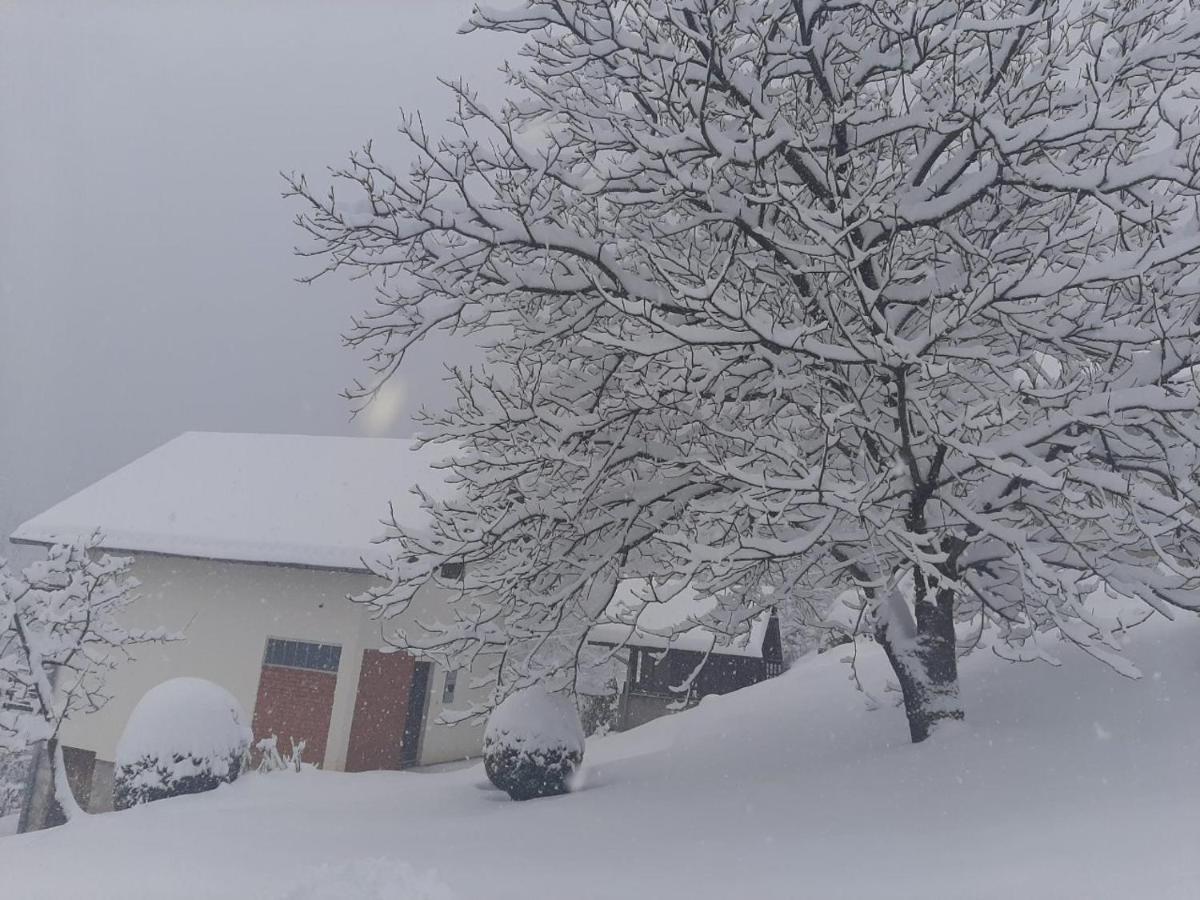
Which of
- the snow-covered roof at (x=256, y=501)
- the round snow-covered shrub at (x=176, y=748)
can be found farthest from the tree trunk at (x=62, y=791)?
the snow-covered roof at (x=256, y=501)

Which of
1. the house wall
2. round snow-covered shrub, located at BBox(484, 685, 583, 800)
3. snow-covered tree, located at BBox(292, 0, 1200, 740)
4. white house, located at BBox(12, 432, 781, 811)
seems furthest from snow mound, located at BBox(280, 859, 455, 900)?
the house wall

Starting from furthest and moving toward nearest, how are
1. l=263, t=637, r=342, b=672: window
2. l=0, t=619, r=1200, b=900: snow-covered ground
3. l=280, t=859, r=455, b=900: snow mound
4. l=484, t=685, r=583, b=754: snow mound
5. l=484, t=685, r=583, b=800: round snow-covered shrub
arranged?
l=263, t=637, r=342, b=672: window < l=484, t=685, r=583, b=754: snow mound < l=484, t=685, r=583, b=800: round snow-covered shrub < l=280, t=859, r=455, b=900: snow mound < l=0, t=619, r=1200, b=900: snow-covered ground

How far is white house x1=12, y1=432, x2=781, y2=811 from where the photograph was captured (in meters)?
16.2

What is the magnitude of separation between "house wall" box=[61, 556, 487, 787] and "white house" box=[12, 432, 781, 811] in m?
0.03

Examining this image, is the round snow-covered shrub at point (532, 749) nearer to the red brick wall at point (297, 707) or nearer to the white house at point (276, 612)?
the white house at point (276, 612)

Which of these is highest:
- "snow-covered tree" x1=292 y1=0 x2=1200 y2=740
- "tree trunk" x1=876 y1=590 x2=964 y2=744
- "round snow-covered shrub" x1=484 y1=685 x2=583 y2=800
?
"snow-covered tree" x1=292 y1=0 x2=1200 y2=740

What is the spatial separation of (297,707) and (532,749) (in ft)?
29.0

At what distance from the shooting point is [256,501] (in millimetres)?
18531

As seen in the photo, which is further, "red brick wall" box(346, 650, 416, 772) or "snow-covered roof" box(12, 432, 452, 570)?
"snow-covered roof" box(12, 432, 452, 570)

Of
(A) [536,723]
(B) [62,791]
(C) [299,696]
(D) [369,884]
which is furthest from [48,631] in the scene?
(D) [369,884]

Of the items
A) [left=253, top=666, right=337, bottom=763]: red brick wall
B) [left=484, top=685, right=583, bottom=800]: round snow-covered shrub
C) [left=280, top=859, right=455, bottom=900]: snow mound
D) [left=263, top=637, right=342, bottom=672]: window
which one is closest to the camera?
[left=280, top=859, right=455, bottom=900]: snow mound

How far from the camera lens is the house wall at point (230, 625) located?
16391 mm

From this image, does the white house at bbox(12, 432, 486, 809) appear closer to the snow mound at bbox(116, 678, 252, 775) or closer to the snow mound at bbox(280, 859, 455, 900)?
the snow mound at bbox(116, 678, 252, 775)

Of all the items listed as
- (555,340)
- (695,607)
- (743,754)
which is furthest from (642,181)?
(695,607)
